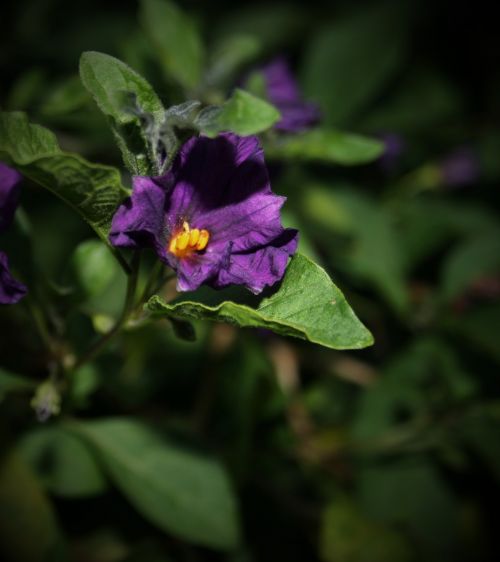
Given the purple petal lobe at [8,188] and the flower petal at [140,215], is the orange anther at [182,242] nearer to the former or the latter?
the flower petal at [140,215]

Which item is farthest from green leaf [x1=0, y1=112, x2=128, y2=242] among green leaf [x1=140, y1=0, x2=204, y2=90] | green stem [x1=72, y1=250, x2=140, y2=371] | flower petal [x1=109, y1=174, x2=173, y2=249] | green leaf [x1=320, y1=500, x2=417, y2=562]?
green leaf [x1=320, y1=500, x2=417, y2=562]

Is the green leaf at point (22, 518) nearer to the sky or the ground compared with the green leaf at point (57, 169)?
nearer to the ground

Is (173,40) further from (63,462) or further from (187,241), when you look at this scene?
(63,462)

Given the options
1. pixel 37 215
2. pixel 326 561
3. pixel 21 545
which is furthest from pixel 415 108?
pixel 21 545

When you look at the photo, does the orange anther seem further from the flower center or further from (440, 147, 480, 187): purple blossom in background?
(440, 147, 480, 187): purple blossom in background

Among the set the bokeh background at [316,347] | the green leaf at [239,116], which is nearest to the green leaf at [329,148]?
the bokeh background at [316,347]

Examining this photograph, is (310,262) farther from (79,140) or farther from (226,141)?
(79,140)
